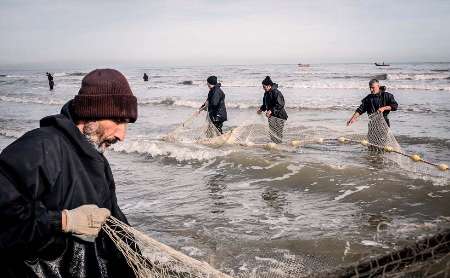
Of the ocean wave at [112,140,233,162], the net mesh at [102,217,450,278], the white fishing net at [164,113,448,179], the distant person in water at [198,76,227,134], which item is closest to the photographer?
the net mesh at [102,217,450,278]

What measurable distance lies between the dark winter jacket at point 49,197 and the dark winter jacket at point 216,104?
31.1ft

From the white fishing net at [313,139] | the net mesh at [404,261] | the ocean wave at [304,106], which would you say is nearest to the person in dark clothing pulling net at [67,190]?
the net mesh at [404,261]

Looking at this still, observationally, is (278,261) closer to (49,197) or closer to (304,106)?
(49,197)

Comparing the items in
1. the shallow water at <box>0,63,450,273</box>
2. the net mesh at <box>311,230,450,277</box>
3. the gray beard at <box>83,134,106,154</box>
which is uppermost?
the gray beard at <box>83,134,106,154</box>

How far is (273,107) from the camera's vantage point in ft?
35.5

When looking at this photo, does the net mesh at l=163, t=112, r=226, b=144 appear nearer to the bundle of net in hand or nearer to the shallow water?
the shallow water

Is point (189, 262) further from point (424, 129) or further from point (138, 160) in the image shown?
point (424, 129)

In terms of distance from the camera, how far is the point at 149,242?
6.84ft

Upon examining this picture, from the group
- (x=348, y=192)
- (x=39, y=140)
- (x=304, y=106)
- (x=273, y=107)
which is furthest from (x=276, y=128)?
(x=304, y=106)

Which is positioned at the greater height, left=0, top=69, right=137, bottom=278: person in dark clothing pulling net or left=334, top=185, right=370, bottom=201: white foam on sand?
left=0, top=69, right=137, bottom=278: person in dark clothing pulling net

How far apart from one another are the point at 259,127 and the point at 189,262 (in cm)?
1171

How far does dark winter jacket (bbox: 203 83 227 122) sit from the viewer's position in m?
11.3

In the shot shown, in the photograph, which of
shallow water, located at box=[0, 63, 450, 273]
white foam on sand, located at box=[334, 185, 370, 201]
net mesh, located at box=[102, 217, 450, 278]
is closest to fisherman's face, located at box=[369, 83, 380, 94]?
shallow water, located at box=[0, 63, 450, 273]

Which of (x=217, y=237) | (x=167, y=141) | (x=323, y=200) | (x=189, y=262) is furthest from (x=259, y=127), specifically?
(x=189, y=262)
